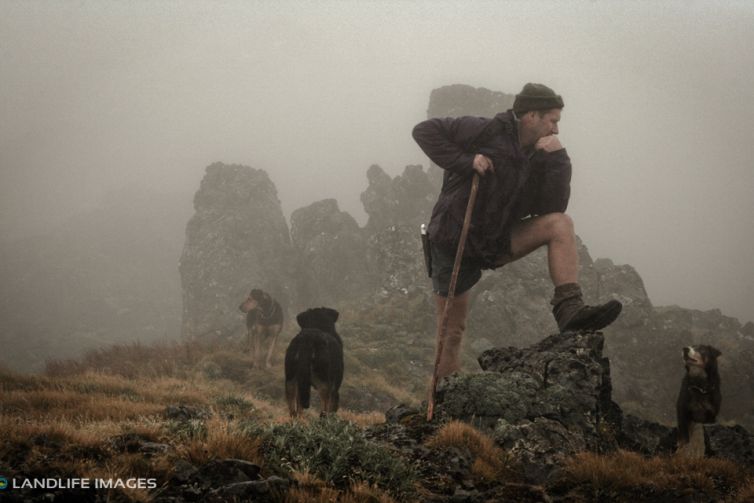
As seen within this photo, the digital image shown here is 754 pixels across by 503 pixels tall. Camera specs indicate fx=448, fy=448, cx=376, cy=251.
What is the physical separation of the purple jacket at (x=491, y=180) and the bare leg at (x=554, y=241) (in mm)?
137

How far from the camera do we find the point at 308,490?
2799 mm

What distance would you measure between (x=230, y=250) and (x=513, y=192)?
3380 centimetres

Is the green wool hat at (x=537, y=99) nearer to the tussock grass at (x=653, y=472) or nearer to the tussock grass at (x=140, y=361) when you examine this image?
the tussock grass at (x=653, y=472)

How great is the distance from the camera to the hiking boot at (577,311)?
4734mm

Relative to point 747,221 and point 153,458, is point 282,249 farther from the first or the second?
point 747,221

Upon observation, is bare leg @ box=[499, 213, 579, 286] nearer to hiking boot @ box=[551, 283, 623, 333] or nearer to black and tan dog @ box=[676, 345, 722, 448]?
hiking boot @ box=[551, 283, 623, 333]

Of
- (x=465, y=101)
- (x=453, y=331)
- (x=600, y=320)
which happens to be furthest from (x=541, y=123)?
(x=465, y=101)

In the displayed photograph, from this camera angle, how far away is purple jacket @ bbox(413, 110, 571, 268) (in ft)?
16.2

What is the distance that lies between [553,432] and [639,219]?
600 feet

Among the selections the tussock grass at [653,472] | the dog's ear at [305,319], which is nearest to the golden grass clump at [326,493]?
the tussock grass at [653,472]

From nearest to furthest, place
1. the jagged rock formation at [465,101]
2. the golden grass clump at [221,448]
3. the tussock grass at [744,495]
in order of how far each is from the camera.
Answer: the golden grass clump at [221,448], the tussock grass at [744,495], the jagged rock formation at [465,101]

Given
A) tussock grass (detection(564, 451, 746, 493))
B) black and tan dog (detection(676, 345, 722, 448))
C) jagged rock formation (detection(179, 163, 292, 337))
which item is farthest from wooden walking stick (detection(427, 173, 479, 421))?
jagged rock formation (detection(179, 163, 292, 337))

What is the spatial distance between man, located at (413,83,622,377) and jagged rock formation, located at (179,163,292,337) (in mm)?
27803

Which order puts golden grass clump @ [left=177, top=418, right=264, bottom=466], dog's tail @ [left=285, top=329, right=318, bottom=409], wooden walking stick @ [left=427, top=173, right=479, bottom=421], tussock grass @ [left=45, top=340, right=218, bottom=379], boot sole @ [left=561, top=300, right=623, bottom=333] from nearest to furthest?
golden grass clump @ [left=177, top=418, right=264, bottom=466] → boot sole @ [left=561, top=300, right=623, bottom=333] → wooden walking stick @ [left=427, top=173, right=479, bottom=421] → dog's tail @ [left=285, top=329, right=318, bottom=409] → tussock grass @ [left=45, top=340, right=218, bottom=379]
